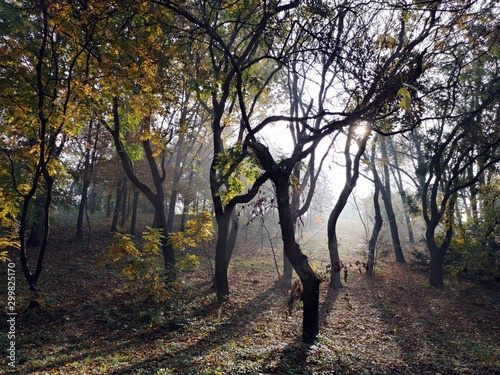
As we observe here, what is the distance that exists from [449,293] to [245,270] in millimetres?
9282

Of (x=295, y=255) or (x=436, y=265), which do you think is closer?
(x=295, y=255)

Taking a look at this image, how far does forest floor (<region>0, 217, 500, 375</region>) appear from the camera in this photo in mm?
6195

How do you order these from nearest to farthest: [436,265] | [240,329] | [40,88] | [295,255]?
[40,88] → [295,255] → [240,329] → [436,265]

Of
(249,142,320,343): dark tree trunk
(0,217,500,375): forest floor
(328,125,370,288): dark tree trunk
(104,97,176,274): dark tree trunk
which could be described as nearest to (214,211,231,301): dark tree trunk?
(0,217,500,375): forest floor

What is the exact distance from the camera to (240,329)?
8883 millimetres

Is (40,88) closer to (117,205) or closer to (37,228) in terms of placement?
(37,228)

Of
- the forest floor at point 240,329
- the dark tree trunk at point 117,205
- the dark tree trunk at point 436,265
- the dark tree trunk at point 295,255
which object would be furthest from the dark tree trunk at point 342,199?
the dark tree trunk at point 117,205

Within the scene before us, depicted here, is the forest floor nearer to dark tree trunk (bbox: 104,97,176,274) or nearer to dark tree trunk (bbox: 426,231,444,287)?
dark tree trunk (bbox: 426,231,444,287)

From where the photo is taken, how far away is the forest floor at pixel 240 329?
620cm

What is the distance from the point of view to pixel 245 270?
56.2ft

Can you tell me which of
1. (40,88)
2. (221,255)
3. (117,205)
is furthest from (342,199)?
(117,205)

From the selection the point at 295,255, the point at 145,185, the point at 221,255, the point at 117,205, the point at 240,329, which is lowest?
the point at 240,329

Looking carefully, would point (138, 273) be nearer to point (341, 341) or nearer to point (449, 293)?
point (341, 341)

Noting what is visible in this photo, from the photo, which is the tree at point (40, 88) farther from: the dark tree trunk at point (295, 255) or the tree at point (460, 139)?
the tree at point (460, 139)
